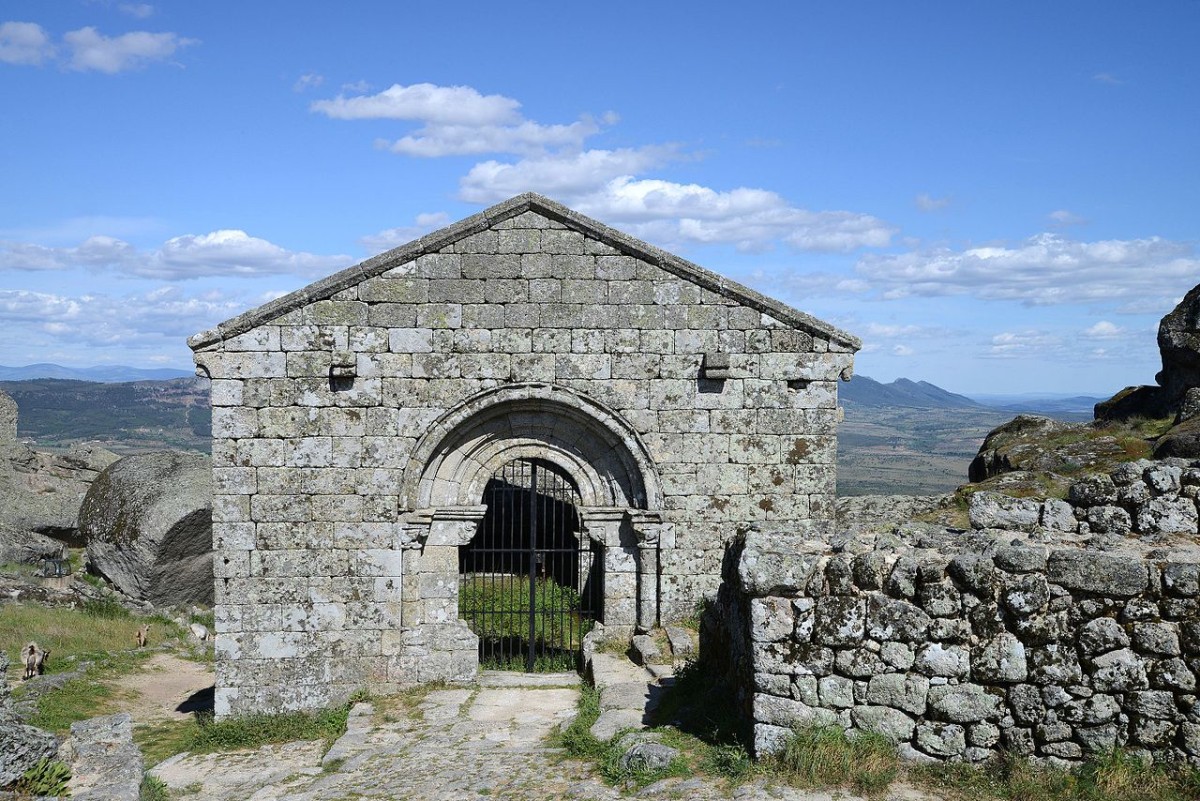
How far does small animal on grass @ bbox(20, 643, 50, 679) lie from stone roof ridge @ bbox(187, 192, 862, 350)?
685 cm

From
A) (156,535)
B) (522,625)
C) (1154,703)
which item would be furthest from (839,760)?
(156,535)

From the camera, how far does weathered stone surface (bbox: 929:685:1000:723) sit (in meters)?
7.17

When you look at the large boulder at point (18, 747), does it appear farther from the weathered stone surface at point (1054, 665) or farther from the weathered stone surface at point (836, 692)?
the weathered stone surface at point (1054, 665)

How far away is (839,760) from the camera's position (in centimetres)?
A: 716

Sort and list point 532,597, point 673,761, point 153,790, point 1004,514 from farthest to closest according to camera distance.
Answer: point 532,597 → point 1004,514 → point 153,790 → point 673,761

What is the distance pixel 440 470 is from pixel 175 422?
110 m

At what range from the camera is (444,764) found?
8.97 meters

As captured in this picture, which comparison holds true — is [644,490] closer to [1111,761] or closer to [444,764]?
[444,764]

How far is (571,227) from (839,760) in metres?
6.83

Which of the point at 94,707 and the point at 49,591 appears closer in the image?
the point at 94,707

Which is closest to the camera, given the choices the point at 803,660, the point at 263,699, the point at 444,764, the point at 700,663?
the point at 803,660

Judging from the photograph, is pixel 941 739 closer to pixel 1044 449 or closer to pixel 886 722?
pixel 886 722

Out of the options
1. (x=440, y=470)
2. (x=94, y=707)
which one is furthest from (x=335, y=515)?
(x=94, y=707)

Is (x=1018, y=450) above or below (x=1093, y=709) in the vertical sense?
above
